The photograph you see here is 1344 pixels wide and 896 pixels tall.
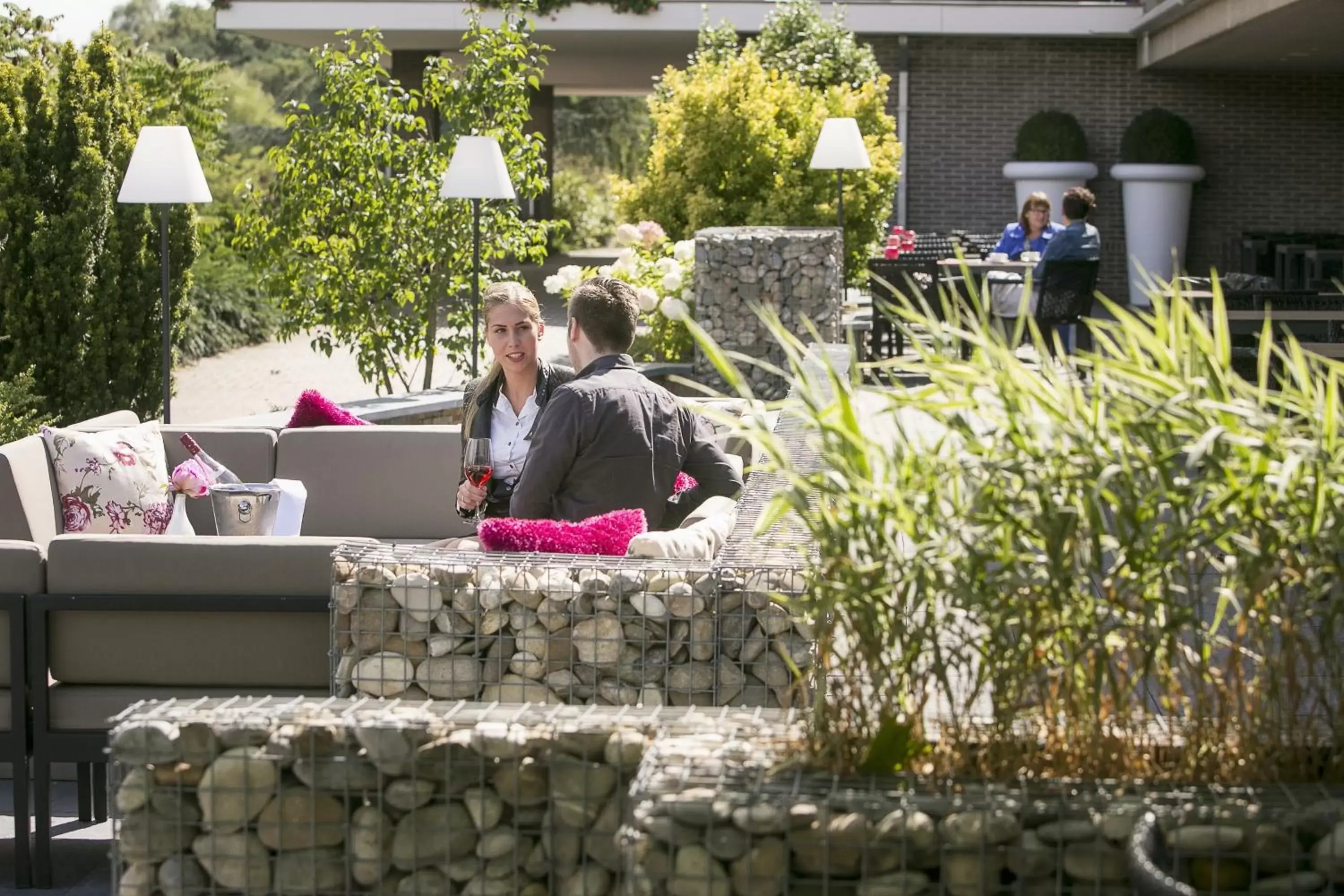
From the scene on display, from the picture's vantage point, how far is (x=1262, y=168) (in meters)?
19.3

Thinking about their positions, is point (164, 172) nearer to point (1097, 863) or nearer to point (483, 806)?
point (483, 806)

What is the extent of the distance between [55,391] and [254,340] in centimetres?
846

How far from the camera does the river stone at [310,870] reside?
91.5 inches

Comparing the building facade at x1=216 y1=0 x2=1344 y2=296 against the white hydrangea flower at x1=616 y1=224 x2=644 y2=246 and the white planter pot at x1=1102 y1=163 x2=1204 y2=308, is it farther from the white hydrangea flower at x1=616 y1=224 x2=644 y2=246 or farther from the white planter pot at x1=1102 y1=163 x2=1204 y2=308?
the white hydrangea flower at x1=616 y1=224 x2=644 y2=246

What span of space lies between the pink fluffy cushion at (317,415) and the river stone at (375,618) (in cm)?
315

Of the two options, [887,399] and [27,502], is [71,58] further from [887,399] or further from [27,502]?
[887,399]

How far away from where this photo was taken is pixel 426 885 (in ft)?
7.64

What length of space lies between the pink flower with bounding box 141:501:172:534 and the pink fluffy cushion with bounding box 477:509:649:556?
2358 mm

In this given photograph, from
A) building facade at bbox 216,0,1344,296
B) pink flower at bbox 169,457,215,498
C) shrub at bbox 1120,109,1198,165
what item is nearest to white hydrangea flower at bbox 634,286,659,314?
pink flower at bbox 169,457,215,498

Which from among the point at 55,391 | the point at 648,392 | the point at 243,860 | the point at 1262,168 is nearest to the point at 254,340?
the point at 55,391

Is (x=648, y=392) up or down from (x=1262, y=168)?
down

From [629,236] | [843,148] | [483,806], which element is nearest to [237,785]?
[483,806]

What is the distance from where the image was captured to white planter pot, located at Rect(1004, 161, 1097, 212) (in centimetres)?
1878

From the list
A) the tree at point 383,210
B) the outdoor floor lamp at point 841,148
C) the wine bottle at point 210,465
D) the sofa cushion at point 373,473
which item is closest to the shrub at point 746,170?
the outdoor floor lamp at point 841,148
